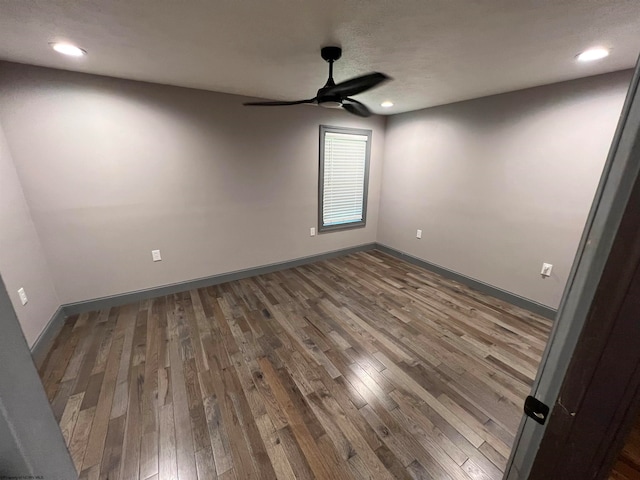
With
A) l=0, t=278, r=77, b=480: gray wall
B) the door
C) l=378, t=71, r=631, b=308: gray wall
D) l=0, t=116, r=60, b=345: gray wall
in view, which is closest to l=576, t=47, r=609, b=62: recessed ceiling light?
l=378, t=71, r=631, b=308: gray wall

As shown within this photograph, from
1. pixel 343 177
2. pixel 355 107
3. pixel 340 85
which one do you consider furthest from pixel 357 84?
pixel 343 177

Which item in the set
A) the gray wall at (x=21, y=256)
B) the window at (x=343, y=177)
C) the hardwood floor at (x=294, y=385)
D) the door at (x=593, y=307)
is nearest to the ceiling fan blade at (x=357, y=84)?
the door at (x=593, y=307)

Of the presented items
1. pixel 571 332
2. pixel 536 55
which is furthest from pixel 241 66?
pixel 571 332

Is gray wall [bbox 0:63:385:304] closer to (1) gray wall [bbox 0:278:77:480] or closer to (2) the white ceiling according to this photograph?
(2) the white ceiling

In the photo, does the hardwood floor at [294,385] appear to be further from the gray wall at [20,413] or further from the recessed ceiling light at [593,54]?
the recessed ceiling light at [593,54]

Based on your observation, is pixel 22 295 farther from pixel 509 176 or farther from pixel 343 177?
pixel 509 176

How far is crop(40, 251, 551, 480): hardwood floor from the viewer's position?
1345 millimetres

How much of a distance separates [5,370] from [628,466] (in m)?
1.70

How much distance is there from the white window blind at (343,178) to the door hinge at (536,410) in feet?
11.3

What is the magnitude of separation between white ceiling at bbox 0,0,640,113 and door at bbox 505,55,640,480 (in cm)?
127

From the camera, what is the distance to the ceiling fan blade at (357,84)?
5.07 ft

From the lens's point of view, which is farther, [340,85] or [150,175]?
[150,175]

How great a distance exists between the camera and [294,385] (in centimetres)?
179

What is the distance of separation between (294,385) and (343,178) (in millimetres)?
3029
